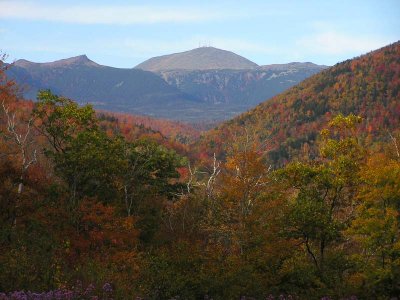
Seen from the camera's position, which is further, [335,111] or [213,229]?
[335,111]

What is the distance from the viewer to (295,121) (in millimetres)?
189000

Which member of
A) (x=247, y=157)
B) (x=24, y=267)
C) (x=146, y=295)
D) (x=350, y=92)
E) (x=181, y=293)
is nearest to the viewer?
(x=24, y=267)

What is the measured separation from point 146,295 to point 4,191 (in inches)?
365

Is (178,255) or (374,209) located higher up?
(374,209)

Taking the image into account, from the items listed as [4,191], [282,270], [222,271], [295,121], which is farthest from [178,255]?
[295,121]

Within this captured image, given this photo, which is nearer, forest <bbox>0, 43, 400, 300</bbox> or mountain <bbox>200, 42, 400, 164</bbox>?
forest <bbox>0, 43, 400, 300</bbox>

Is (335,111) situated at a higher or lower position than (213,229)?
higher

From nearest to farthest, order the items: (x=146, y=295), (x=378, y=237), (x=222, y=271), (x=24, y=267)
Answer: (x=24, y=267)
(x=146, y=295)
(x=222, y=271)
(x=378, y=237)

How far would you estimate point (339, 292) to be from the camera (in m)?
19.8

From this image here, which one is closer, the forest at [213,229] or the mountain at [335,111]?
the forest at [213,229]

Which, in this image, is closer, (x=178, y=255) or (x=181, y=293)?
(x=181, y=293)

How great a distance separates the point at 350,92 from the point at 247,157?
567ft

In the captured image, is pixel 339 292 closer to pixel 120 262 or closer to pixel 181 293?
pixel 181 293

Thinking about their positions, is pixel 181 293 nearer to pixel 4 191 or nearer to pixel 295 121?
pixel 4 191
